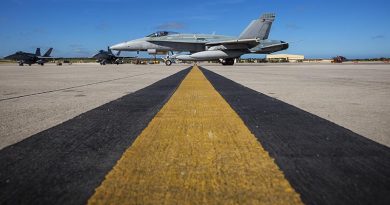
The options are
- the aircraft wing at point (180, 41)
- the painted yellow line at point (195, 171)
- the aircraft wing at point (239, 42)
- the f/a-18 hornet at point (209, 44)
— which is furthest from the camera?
the aircraft wing at point (180, 41)

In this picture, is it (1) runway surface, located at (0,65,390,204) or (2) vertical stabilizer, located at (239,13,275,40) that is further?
(2) vertical stabilizer, located at (239,13,275,40)

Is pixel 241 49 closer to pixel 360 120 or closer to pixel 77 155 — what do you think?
pixel 360 120

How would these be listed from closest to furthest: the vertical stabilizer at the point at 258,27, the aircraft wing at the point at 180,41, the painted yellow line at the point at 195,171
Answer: the painted yellow line at the point at 195,171, the aircraft wing at the point at 180,41, the vertical stabilizer at the point at 258,27

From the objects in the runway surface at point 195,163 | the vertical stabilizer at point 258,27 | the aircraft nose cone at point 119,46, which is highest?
the vertical stabilizer at point 258,27

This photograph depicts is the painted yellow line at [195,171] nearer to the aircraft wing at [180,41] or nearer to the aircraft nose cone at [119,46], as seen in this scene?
the aircraft wing at [180,41]

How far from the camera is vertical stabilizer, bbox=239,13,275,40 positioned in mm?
30562

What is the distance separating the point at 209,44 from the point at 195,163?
27.6 metres

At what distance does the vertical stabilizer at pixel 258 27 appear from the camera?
30.6 metres

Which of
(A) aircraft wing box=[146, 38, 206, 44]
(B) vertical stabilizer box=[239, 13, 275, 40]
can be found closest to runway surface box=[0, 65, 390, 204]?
(A) aircraft wing box=[146, 38, 206, 44]

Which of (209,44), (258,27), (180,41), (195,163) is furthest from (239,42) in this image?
(195,163)

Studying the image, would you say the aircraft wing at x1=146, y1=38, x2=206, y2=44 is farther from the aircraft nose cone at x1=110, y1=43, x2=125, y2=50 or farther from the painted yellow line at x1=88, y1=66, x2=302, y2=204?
the painted yellow line at x1=88, y1=66, x2=302, y2=204

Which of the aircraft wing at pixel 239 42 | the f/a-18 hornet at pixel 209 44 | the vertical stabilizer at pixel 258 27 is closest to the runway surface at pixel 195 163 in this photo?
the f/a-18 hornet at pixel 209 44

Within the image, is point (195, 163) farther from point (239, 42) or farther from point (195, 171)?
point (239, 42)

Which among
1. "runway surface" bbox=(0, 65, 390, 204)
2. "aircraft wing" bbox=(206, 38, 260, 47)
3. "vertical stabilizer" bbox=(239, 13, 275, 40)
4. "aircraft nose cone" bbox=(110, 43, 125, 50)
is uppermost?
"vertical stabilizer" bbox=(239, 13, 275, 40)
